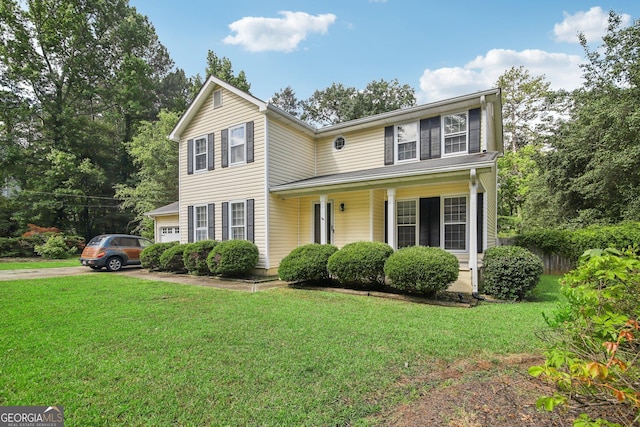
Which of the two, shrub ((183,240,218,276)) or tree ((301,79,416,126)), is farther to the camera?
tree ((301,79,416,126))

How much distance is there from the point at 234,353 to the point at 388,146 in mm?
9098

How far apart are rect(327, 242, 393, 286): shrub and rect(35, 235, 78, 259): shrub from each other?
793 inches

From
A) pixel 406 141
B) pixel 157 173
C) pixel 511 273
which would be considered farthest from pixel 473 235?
pixel 157 173

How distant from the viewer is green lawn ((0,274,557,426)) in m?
2.58

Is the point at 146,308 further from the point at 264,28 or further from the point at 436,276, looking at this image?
the point at 264,28

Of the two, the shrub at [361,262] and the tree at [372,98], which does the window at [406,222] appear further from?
the tree at [372,98]

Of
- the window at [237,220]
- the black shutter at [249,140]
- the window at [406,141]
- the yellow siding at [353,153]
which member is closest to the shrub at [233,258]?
the window at [237,220]

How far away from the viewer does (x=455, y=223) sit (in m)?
9.59

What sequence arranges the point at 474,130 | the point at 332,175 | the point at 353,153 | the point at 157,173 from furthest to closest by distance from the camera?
the point at 157,173
the point at 353,153
the point at 332,175
the point at 474,130

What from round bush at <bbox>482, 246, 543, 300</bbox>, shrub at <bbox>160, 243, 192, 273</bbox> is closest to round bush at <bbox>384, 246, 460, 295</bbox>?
round bush at <bbox>482, 246, 543, 300</bbox>

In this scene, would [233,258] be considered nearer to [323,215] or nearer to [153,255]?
[323,215]

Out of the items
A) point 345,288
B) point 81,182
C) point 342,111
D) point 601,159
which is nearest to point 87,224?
point 81,182

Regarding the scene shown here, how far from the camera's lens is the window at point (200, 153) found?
1296 cm

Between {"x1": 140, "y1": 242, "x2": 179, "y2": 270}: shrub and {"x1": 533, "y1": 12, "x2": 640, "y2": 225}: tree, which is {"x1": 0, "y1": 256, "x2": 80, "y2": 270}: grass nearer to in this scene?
{"x1": 140, "y1": 242, "x2": 179, "y2": 270}: shrub
